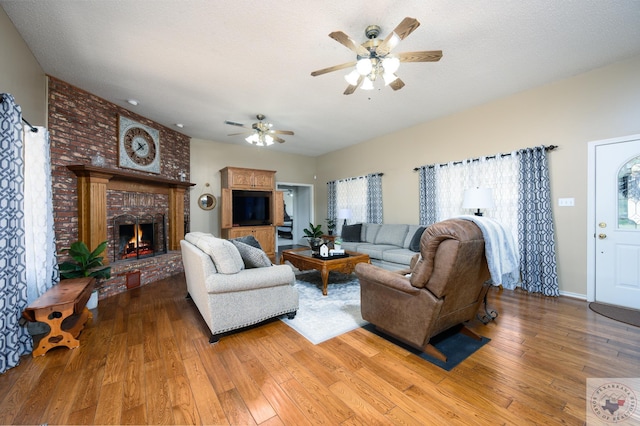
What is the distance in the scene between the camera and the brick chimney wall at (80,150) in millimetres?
3350

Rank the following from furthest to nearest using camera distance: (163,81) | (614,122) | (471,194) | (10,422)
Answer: (471,194) → (163,81) → (614,122) → (10,422)

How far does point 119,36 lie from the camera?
8.02ft

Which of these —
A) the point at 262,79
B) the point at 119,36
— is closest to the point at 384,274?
the point at 262,79

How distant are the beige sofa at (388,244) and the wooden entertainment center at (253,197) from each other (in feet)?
6.31

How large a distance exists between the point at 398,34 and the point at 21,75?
368cm

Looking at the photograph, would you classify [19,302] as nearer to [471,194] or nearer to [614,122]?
[471,194]

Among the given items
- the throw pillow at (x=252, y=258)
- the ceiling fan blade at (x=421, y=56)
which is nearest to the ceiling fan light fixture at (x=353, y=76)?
the ceiling fan blade at (x=421, y=56)

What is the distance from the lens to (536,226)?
3.60 metres

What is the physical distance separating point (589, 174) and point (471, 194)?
1.37 m

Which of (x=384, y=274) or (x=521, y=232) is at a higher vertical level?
(x=521, y=232)

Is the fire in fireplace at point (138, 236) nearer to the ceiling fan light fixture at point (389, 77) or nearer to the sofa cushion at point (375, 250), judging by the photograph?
the sofa cushion at point (375, 250)

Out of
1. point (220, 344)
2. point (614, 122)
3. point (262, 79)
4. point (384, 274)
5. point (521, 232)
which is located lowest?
point (220, 344)

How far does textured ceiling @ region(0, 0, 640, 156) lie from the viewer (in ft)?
7.02

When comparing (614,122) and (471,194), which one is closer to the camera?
(614,122)
